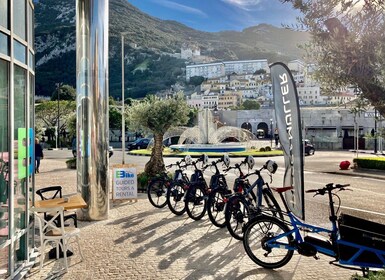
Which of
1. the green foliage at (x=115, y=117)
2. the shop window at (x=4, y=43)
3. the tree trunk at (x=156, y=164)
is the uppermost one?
the green foliage at (x=115, y=117)

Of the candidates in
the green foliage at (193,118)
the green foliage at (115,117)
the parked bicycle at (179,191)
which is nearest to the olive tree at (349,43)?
the parked bicycle at (179,191)

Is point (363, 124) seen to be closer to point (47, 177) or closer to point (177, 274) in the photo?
point (47, 177)

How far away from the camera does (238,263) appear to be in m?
5.61

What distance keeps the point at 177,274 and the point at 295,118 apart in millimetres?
2654

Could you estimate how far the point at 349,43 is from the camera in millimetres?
3822

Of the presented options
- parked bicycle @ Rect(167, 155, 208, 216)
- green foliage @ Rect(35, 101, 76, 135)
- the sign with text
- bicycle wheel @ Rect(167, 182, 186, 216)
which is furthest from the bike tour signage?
green foliage @ Rect(35, 101, 76, 135)

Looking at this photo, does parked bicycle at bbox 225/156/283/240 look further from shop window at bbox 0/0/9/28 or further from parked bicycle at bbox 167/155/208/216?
shop window at bbox 0/0/9/28

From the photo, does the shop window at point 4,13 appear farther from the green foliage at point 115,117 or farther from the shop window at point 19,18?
the green foliage at point 115,117

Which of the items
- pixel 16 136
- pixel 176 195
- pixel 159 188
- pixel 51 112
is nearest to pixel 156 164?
pixel 159 188

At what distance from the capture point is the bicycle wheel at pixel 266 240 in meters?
5.32

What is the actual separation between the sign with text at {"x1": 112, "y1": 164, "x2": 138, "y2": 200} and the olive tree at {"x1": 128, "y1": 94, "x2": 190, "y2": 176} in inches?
114

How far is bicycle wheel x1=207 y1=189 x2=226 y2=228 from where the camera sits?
7.59 m

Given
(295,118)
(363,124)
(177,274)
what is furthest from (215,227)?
(363,124)

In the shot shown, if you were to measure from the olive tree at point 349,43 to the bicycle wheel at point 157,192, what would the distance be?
20.4 ft
